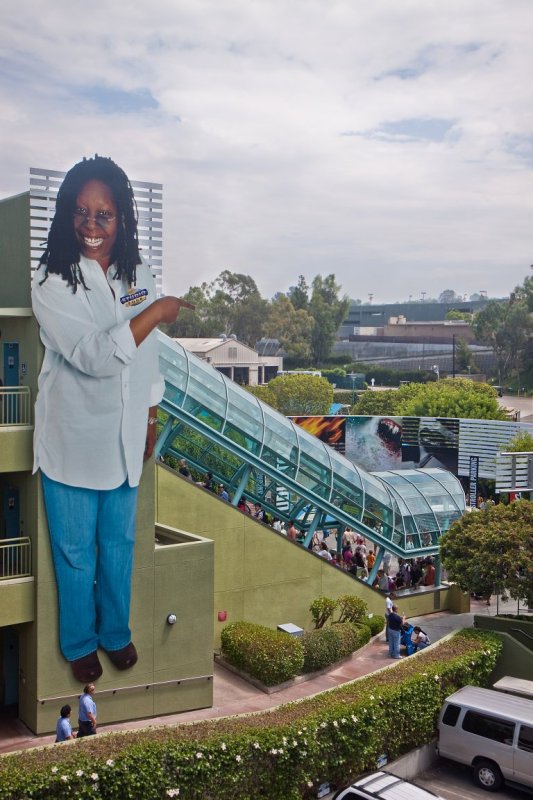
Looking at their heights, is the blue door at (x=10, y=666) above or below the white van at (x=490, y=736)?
above

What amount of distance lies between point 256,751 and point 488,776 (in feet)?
17.4

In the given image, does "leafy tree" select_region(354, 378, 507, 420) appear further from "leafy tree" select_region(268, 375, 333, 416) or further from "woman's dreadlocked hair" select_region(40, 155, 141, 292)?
"woman's dreadlocked hair" select_region(40, 155, 141, 292)

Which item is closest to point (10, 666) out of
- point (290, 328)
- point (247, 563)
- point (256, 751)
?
point (256, 751)

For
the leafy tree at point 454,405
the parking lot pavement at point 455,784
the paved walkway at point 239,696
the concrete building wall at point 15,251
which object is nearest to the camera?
the paved walkway at point 239,696

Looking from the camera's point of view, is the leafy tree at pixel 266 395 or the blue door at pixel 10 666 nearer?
the blue door at pixel 10 666

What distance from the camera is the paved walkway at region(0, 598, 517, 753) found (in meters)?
15.8

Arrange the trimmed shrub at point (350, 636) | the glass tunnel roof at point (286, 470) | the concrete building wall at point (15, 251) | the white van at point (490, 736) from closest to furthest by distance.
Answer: the concrete building wall at point (15, 251) → the white van at point (490, 736) → the trimmed shrub at point (350, 636) → the glass tunnel roof at point (286, 470)

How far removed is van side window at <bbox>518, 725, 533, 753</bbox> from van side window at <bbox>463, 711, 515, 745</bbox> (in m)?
0.17

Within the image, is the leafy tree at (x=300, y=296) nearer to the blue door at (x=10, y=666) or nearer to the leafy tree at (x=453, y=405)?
the leafy tree at (x=453, y=405)

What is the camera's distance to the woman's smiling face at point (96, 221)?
52.5 ft

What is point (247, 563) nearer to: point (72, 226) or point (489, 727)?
point (489, 727)

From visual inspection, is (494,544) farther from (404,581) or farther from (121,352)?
(121,352)

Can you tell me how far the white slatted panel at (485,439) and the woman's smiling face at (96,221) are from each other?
3168 centimetres

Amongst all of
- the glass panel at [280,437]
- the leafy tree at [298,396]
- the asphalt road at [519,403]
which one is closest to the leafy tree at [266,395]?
the leafy tree at [298,396]
